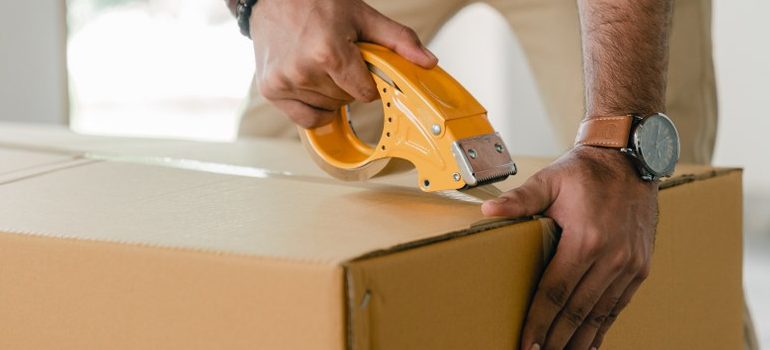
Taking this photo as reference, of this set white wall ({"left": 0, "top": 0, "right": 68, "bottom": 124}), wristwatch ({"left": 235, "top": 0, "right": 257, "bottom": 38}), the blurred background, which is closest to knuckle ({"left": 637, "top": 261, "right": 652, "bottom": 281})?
wristwatch ({"left": 235, "top": 0, "right": 257, "bottom": 38})

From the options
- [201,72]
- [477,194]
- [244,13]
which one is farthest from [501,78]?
[477,194]

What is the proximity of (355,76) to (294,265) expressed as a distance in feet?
0.92

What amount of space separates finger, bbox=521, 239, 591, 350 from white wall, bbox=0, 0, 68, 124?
274 cm

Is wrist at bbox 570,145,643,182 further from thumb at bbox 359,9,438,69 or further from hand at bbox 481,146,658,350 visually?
thumb at bbox 359,9,438,69

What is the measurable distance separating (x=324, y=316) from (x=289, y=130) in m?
0.90

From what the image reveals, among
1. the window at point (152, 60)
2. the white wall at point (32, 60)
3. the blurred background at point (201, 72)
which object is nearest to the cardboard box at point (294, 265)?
the blurred background at point (201, 72)

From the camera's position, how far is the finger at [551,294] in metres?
0.69

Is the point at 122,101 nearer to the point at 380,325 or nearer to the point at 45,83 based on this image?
the point at 45,83

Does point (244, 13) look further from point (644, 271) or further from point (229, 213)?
point (644, 271)

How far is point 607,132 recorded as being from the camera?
0.81 m

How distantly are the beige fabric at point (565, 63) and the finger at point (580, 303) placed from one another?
0.57 metres

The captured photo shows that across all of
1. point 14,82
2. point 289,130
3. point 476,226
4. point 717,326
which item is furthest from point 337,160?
point 14,82

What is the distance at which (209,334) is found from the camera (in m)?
0.58

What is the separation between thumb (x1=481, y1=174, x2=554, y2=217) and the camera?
0.68 m
